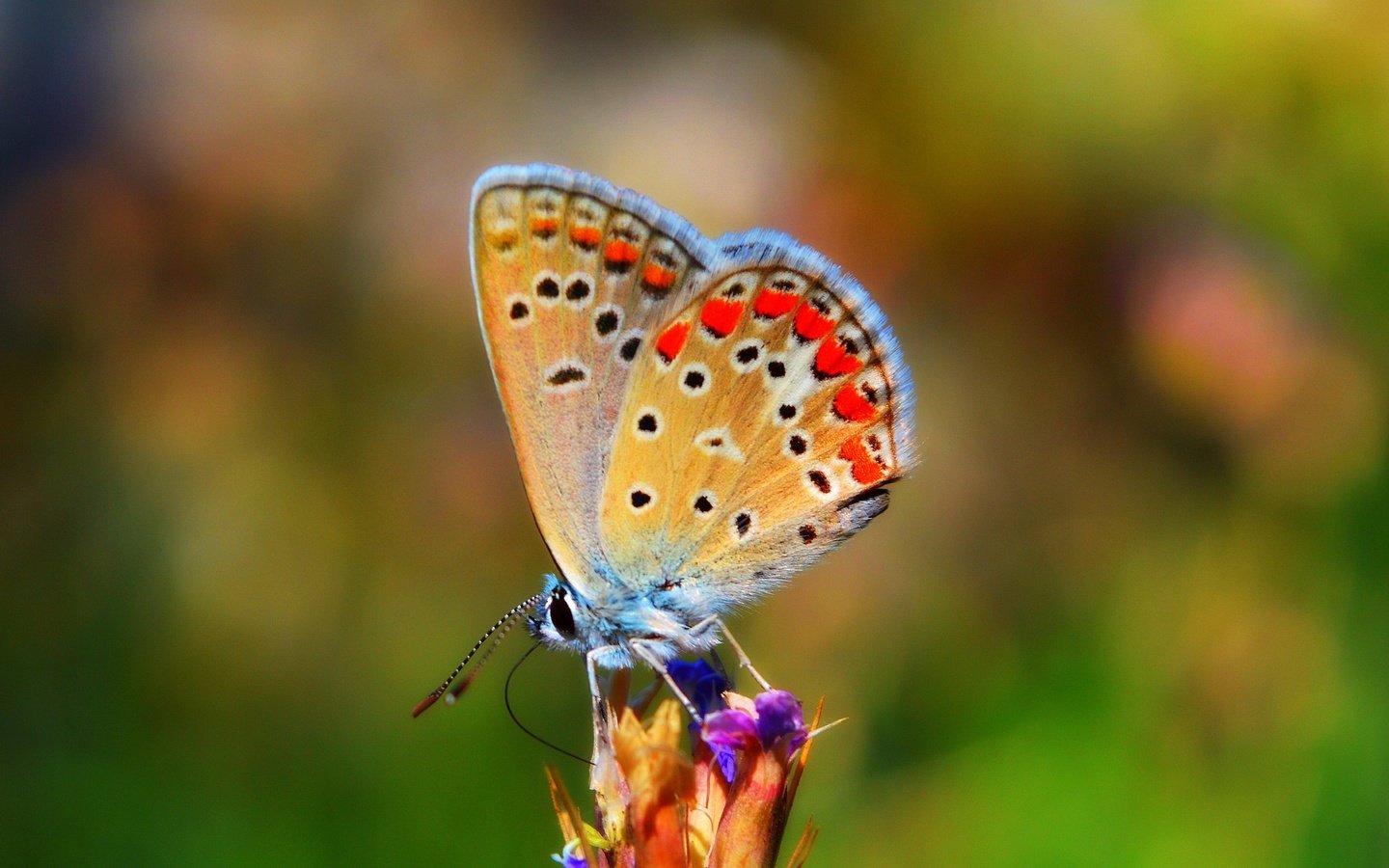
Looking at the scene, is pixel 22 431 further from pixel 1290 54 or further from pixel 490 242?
pixel 1290 54

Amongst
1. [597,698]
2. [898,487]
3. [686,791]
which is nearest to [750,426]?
[597,698]

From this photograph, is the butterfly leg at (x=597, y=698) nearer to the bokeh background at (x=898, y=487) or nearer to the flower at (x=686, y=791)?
the flower at (x=686, y=791)

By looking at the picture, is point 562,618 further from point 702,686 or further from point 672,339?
point 672,339

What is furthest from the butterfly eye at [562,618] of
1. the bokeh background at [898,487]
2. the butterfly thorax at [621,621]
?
the bokeh background at [898,487]

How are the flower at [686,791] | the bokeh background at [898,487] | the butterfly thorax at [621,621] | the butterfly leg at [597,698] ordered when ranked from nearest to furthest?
the flower at [686,791] → the butterfly leg at [597,698] → the butterfly thorax at [621,621] → the bokeh background at [898,487]

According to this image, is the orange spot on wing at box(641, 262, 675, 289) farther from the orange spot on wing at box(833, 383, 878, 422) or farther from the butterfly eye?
the butterfly eye

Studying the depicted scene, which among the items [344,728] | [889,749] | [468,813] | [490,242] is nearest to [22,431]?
[344,728]
